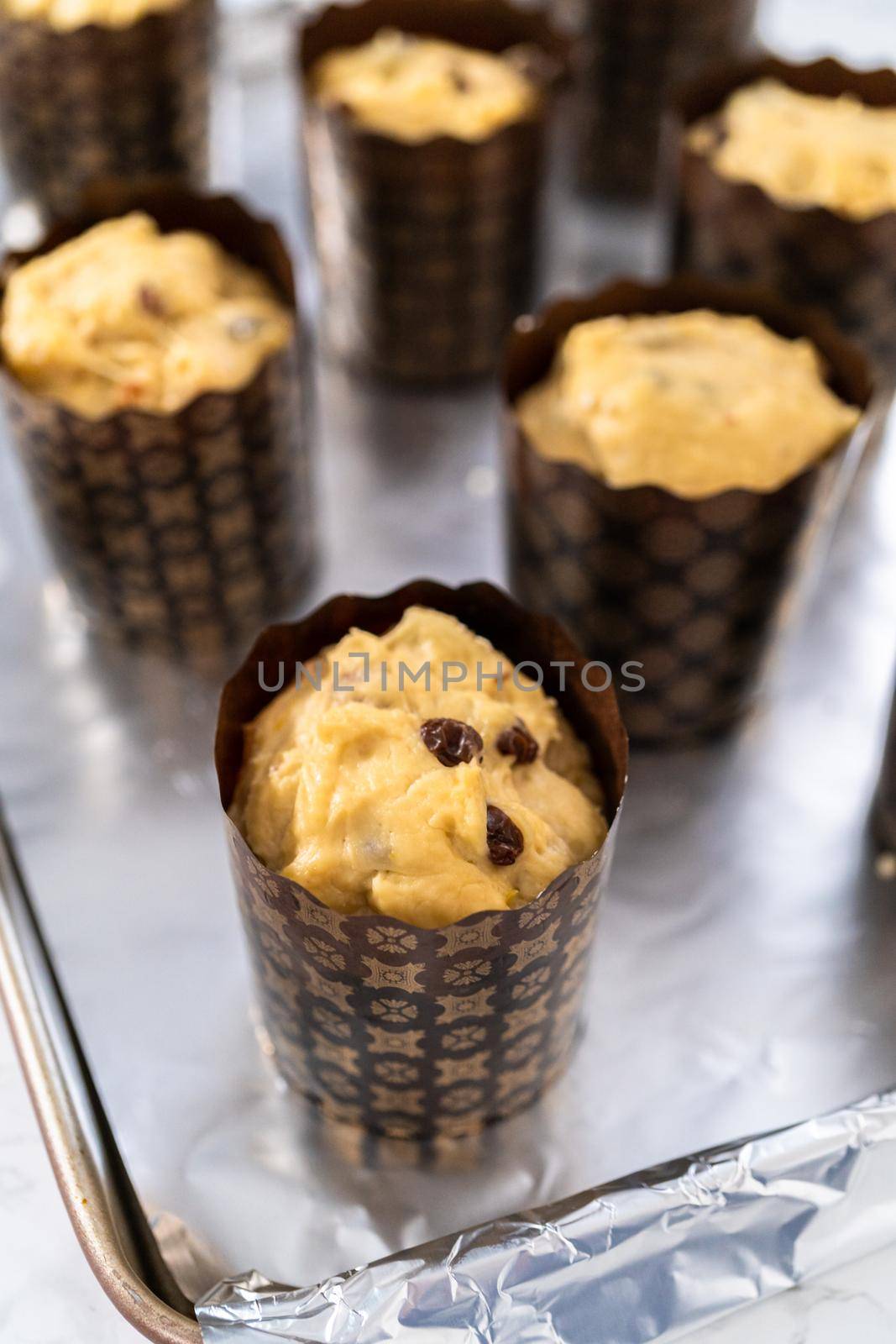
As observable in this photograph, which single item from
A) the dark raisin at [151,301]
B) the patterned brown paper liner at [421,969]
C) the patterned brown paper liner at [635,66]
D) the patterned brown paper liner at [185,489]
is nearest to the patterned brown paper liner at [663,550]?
the patterned brown paper liner at [421,969]

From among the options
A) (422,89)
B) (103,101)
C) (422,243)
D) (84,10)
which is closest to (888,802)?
(422,243)

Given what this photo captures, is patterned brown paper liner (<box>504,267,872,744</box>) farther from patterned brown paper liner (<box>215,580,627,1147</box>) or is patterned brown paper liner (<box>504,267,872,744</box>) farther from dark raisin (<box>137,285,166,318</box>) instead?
dark raisin (<box>137,285,166,318</box>)

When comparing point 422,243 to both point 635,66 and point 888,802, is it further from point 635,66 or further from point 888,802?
point 888,802

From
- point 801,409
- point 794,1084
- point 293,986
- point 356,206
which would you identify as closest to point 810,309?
point 801,409

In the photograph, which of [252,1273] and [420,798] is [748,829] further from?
[252,1273]

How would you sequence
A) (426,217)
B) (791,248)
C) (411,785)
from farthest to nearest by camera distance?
(426,217)
(791,248)
(411,785)

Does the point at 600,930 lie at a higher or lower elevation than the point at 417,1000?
lower

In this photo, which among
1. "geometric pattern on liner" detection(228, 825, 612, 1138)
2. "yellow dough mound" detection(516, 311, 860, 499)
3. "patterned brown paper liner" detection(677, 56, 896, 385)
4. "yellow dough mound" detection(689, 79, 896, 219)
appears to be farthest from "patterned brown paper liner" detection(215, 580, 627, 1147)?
"yellow dough mound" detection(689, 79, 896, 219)
